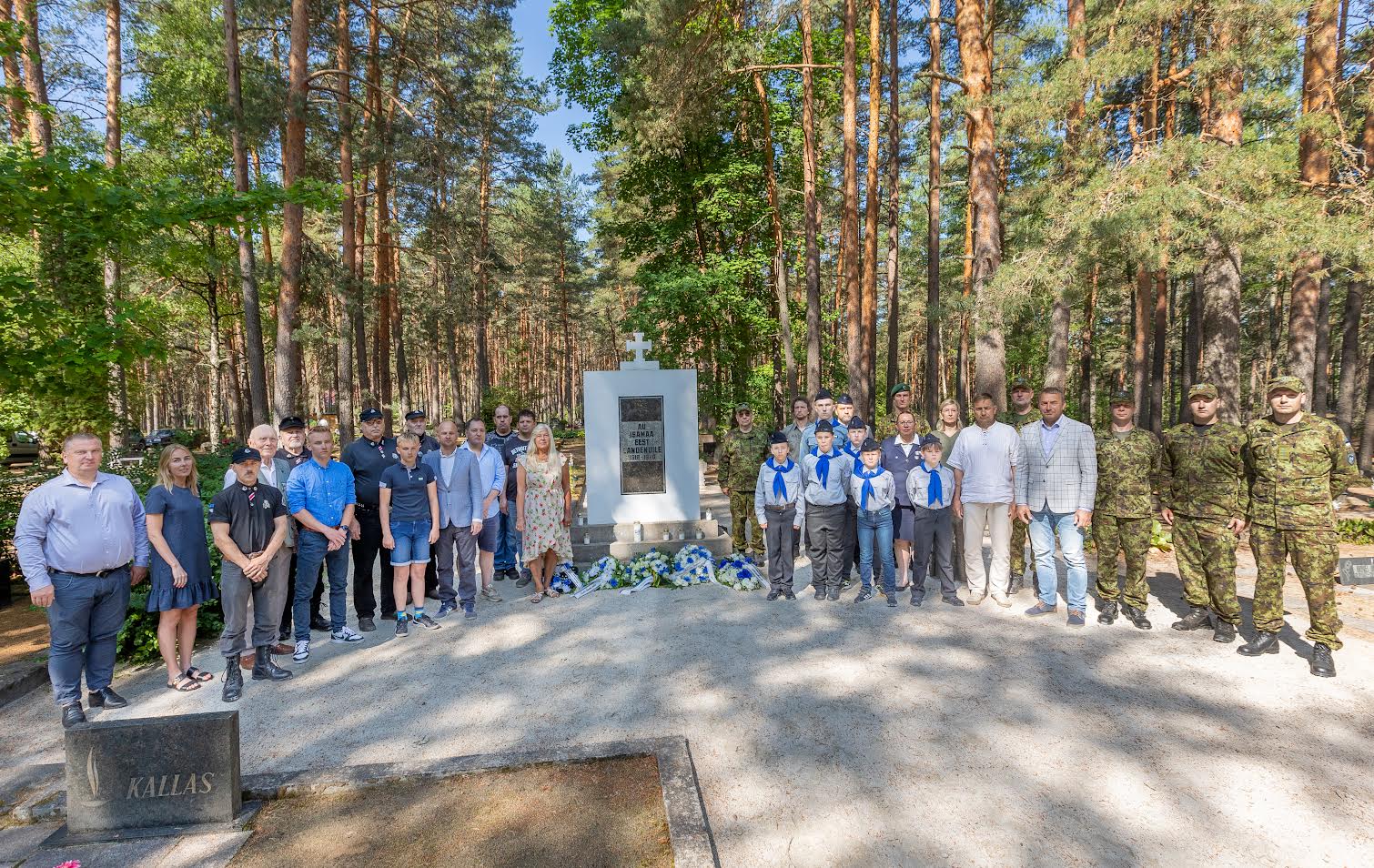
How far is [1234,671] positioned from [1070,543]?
1.35m

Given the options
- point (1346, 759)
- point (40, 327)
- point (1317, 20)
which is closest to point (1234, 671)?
point (1346, 759)

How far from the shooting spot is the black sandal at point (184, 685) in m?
4.39

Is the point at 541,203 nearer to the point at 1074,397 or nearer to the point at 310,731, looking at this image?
the point at 310,731

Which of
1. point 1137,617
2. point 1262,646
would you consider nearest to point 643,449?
point 1137,617

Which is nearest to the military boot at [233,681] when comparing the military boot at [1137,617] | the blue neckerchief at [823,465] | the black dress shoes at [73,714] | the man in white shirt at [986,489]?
the black dress shoes at [73,714]

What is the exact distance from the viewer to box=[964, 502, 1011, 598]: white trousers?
580cm

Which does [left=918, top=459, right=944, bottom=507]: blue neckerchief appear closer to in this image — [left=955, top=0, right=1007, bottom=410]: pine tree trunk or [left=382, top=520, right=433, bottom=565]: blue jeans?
[left=955, top=0, right=1007, bottom=410]: pine tree trunk

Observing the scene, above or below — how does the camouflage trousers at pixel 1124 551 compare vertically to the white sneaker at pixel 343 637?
above

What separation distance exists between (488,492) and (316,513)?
166 centimetres

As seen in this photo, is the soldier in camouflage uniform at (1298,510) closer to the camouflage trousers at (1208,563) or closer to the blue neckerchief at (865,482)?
the camouflage trousers at (1208,563)

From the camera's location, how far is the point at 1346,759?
328cm

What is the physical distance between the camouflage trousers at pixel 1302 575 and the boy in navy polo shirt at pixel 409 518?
662 cm

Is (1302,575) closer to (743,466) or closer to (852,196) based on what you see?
(743,466)

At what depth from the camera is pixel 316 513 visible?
498cm
